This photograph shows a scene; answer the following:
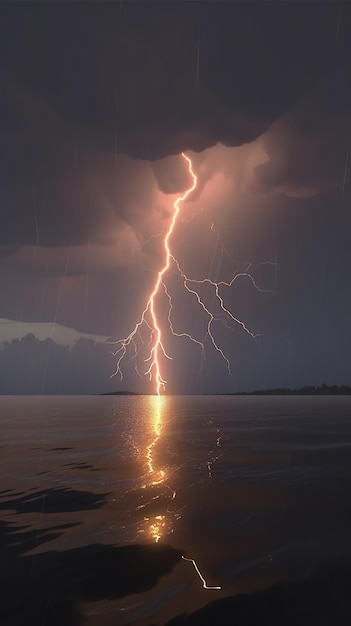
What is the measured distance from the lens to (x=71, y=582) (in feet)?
19.9

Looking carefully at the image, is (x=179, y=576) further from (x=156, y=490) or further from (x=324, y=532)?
(x=156, y=490)

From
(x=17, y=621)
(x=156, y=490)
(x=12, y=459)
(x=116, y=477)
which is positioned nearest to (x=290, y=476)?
(x=156, y=490)

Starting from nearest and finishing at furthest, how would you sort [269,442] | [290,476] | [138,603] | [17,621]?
1. [17,621]
2. [138,603]
3. [290,476]
4. [269,442]

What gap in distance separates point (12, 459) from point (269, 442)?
1416cm

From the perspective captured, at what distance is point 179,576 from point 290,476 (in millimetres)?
8612

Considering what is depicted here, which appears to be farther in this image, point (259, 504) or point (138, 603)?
point (259, 504)

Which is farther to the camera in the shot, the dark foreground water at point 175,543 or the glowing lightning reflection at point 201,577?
the glowing lightning reflection at point 201,577

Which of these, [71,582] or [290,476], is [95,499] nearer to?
[71,582]

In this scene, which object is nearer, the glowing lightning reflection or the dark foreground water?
the dark foreground water

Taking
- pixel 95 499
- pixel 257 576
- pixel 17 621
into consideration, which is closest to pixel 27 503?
pixel 95 499

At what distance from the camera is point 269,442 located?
2273cm

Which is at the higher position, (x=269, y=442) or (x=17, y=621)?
(x=269, y=442)

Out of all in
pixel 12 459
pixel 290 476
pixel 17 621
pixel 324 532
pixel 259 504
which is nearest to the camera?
pixel 17 621

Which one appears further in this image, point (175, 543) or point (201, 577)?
point (175, 543)
